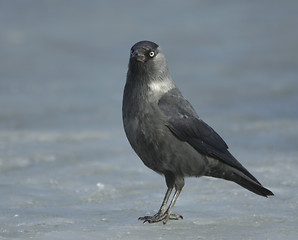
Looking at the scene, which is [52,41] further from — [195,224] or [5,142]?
[195,224]

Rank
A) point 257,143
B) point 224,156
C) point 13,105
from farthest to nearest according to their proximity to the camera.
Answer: point 13,105
point 257,143
point 224,156

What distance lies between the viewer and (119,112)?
34.0 feet

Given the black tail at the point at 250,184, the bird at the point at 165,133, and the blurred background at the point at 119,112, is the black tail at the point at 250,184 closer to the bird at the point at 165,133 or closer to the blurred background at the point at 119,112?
the bird at the point at 165,133

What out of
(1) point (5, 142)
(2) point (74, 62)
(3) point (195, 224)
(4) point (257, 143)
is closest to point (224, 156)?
(3) point (195, 224)

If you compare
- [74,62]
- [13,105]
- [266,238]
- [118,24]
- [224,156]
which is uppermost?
[118,24]

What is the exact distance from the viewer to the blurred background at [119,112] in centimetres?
534

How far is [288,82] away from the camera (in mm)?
11430

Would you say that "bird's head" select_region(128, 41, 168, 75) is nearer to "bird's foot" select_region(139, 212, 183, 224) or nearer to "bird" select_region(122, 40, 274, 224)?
"bird" select_region(122, 40, 274, 224)

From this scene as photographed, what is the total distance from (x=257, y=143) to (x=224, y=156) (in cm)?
299

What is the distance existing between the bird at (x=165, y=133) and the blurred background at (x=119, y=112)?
285mm

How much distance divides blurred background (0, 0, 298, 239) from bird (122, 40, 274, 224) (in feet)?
0.93

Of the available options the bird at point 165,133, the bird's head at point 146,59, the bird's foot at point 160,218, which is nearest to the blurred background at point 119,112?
the bird's foot at point 160,218

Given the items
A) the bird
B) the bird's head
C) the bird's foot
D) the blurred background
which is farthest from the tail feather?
the bird's head

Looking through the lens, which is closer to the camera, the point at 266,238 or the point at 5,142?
the point at 266,238
